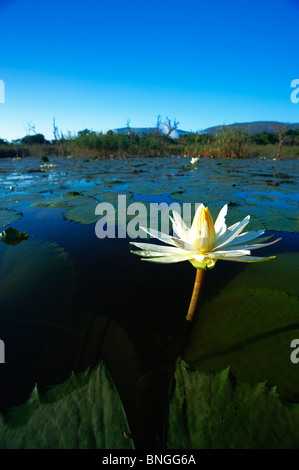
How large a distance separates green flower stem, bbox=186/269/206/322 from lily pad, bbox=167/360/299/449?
0.25 m

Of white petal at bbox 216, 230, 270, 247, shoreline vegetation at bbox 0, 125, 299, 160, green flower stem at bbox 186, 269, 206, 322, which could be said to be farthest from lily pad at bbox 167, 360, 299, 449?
shoreline vegetation at bbox 0, 125, 299, 160

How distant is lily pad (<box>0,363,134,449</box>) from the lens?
16.9 inches

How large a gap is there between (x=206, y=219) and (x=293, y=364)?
545mm

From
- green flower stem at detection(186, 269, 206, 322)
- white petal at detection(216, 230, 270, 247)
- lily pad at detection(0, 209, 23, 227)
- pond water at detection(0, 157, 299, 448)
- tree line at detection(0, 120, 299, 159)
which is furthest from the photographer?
tree line at detection(0, 120, 299, 159)

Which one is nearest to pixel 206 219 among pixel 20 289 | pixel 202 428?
pixel 202 428

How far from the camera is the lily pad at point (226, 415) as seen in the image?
432mm

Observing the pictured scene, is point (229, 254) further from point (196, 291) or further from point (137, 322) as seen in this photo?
point (137, 322)

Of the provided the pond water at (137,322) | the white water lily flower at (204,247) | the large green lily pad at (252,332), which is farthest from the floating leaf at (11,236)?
the large green lily pad at (252,332)

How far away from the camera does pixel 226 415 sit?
0.47 meters

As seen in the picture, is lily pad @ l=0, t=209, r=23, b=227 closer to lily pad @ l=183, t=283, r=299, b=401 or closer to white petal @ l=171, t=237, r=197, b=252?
white petal @ l=171, t=237, r=197, b=252

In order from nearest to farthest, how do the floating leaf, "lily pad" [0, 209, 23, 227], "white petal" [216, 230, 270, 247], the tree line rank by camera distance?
"white petal" [216, 230, 270, 247] → the floating leaf → "lily pad" [0, 209, 23, 227] → the tree line

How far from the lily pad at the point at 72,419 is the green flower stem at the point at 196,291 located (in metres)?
0.39

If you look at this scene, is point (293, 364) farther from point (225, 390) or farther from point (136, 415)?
point (136, 415)

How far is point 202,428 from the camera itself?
0.45m
